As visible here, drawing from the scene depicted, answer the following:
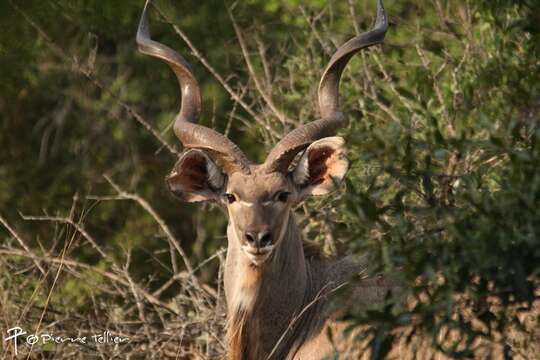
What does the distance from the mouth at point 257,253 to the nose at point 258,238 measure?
0.7 inches

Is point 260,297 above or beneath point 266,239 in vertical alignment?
A: beneath

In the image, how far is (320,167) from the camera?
6.04 meters

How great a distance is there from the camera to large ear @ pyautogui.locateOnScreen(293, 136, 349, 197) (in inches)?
230

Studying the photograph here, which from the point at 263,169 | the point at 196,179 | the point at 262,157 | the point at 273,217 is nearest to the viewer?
the point at 273,217

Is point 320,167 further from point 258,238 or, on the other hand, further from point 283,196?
point 258,238

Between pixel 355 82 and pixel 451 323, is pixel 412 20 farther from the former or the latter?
pixel 451 323

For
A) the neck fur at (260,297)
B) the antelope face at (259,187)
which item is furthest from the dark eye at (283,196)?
the neck fur at (260,297)

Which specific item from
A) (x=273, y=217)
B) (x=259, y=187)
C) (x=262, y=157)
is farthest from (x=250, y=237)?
(x=262, y=157)

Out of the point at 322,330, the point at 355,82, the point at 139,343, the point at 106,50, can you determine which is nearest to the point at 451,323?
the point at 322,330

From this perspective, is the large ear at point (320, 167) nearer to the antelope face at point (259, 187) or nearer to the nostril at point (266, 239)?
the antelope face at point (259, 187)

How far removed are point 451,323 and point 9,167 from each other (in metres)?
7.31

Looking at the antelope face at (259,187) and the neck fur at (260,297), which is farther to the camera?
the neck fur at (260,297)

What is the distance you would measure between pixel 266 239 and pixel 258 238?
57 mm

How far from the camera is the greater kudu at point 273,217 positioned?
5.70m
